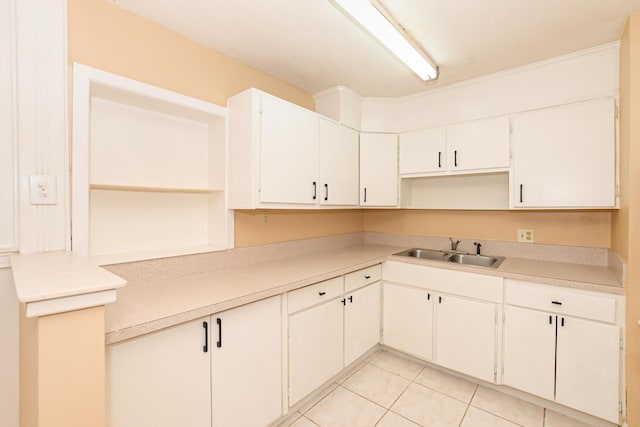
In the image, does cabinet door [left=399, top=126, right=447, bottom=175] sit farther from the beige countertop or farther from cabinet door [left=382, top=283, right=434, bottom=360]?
cabinet door [left=382, top=283, right=434, bottom=360]

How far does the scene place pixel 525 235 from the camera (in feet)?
8.16

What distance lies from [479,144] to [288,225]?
1786mm

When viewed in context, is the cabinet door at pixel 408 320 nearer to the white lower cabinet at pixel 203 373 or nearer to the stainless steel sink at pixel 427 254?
the stainless steel sink at pixel 427 254

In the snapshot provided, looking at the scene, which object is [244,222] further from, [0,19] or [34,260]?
[0,19]

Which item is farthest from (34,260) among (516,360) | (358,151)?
(516,360)

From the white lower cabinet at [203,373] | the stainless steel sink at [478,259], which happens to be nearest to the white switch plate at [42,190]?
the white lower cabinet at [203,373]

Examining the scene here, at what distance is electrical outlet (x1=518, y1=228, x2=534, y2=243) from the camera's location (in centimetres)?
246

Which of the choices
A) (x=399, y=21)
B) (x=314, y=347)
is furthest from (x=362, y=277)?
(x=399, y=21)

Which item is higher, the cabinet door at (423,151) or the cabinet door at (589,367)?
the cabinet door at (423,151)

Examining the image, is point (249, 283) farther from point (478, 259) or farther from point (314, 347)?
point (478, 259)

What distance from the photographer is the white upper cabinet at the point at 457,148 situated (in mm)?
2332

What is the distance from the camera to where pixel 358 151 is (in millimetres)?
2877

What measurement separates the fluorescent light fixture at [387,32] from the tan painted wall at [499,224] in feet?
4.75

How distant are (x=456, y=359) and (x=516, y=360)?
1.32 feet
